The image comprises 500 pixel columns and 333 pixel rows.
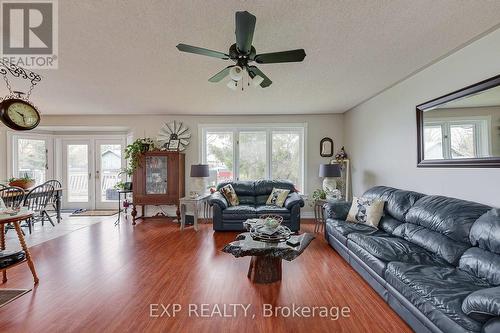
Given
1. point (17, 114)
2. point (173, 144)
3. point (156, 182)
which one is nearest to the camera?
point (17, 114)

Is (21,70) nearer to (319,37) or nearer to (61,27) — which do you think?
(61,27)

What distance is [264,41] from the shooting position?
227 cm

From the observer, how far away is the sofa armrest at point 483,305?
123 centimetres

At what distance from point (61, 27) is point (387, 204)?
4101mm

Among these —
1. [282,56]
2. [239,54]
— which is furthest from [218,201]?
[282,56]

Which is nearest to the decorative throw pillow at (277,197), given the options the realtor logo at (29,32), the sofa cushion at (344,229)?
the sofa cushion at (344,229)

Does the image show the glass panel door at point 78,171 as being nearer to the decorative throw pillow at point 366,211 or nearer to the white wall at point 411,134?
the decorative throw pillow at point 366,211

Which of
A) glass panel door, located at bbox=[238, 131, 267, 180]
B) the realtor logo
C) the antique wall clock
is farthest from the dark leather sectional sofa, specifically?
the antique wall clock

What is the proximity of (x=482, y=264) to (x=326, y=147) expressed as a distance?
3.88 metres

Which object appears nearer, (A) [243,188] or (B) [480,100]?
(B) [480,100]

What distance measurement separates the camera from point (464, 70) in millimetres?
2383

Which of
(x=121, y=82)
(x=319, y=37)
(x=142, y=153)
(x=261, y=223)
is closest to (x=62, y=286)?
(x=261, y=223)

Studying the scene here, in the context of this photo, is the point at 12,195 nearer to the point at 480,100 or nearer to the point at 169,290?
the point at 169,290

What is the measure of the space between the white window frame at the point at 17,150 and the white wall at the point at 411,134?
25.3ft
